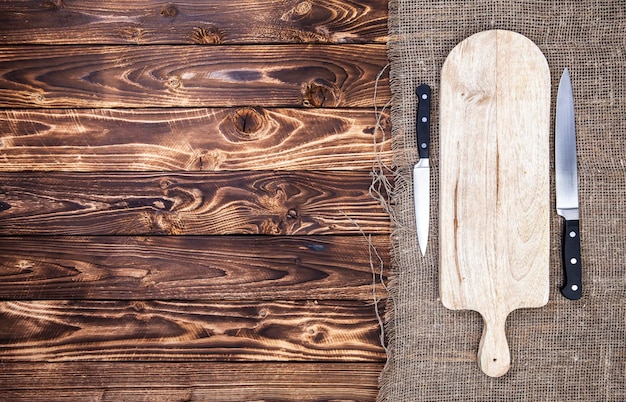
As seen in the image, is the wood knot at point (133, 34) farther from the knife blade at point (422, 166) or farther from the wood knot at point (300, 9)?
the knife blade at point (422, 166)

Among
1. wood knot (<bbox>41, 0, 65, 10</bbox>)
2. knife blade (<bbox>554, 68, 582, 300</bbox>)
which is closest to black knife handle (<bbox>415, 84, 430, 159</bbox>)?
knife blade (<bbox>554, 68, 582, 300</bbox>)

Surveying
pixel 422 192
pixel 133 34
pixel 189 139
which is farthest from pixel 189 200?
pixel 422 192

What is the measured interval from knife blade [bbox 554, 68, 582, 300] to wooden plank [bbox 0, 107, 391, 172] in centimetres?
32

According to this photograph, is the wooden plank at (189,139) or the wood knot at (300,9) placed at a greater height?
the wood knot at (300,9)

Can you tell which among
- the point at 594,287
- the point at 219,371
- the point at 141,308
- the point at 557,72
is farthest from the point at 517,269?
the point at 141,308

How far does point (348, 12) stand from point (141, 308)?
726 mm

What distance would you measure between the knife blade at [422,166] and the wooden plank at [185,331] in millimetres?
219

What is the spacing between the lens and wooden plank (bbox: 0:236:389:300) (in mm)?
1021

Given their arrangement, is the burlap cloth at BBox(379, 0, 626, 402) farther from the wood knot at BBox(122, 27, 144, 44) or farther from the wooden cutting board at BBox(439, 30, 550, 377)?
the wood knot at BBox(122, 27, 144, 44)

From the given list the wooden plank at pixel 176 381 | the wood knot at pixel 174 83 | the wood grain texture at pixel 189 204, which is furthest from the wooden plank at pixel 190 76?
the wooden plank at pixel 176 381

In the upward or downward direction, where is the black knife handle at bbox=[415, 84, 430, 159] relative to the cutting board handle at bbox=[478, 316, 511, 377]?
upward

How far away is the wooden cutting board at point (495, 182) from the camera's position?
0.95 meters

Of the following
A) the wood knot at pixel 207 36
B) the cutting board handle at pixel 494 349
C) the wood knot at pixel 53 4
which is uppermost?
the wood knot at pixel 53 4

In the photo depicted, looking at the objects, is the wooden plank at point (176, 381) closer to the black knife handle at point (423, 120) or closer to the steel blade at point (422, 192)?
the steel blade at point (422, 192)
